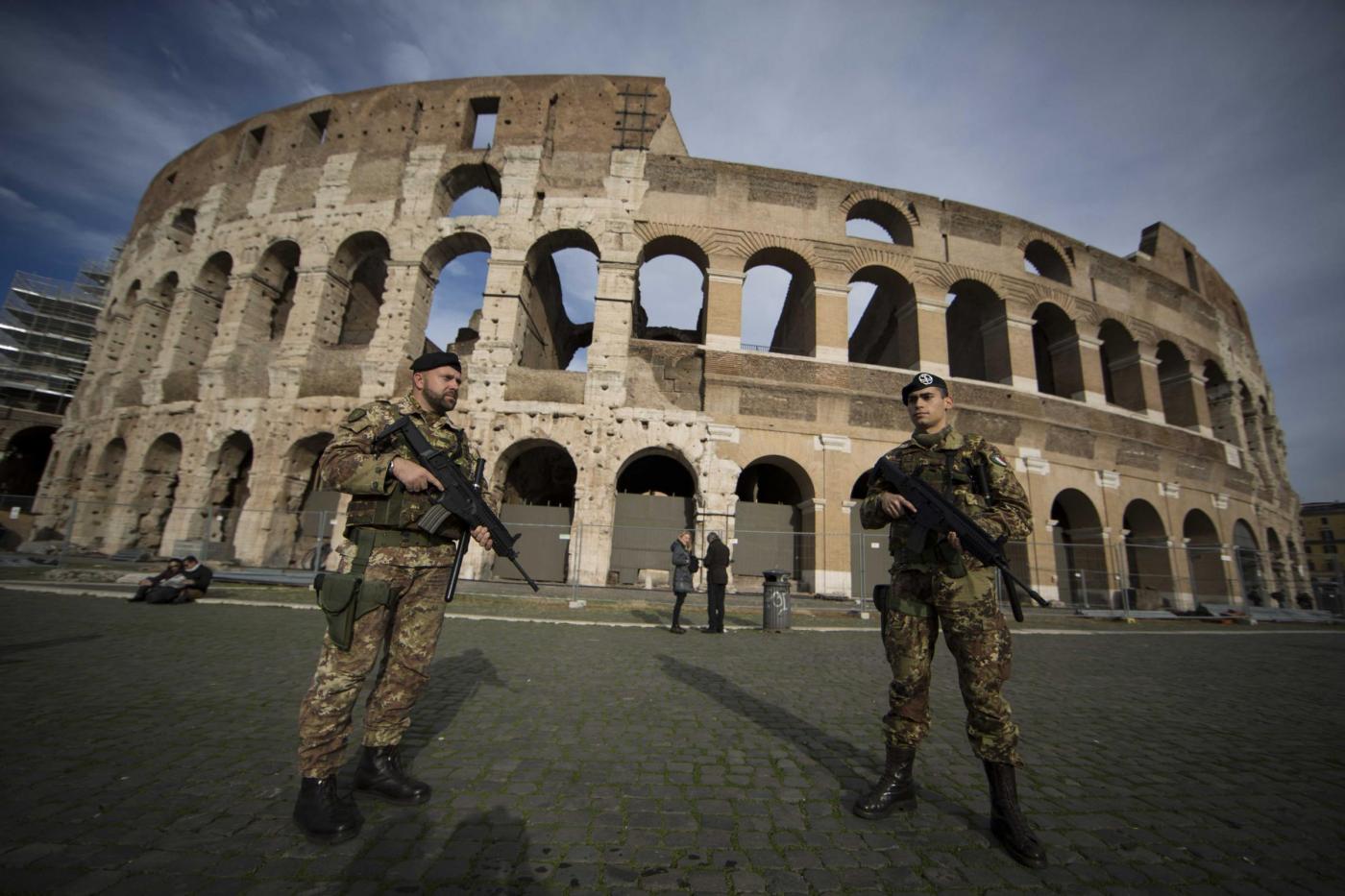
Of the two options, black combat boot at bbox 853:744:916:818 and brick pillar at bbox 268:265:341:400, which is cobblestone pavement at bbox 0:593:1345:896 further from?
brick pillar at bbox 268:265:341:400

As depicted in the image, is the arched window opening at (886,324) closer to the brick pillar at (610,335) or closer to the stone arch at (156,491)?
the brick pillar at (610,335)

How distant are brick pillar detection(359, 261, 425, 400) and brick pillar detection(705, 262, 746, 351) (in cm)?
841

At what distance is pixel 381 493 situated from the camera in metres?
2.48

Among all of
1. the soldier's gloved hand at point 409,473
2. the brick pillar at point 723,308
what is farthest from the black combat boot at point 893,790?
the brick pillar at point 723,308

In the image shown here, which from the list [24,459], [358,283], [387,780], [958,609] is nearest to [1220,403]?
[958,609]

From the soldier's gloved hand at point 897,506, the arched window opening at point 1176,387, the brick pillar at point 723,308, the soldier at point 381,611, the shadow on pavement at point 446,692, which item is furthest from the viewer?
the arched window opening at point 1176,387

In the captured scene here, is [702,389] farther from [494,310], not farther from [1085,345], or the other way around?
[1085,345]

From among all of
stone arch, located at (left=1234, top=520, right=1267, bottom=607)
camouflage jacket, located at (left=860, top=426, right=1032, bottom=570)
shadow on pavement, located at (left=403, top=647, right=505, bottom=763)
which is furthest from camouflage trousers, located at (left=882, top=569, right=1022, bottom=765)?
stone arch, located at (left=1234, top=520, right=1267, bottom=607)

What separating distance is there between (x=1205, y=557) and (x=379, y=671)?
24.4 meters

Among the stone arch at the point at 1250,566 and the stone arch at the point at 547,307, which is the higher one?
the stone arch at the point at 547,307

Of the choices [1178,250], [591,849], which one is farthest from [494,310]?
[1178,250]

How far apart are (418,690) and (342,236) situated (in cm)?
1774

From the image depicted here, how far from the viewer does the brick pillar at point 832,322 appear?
1423 cm

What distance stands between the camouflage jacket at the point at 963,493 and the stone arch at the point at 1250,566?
20186mm
